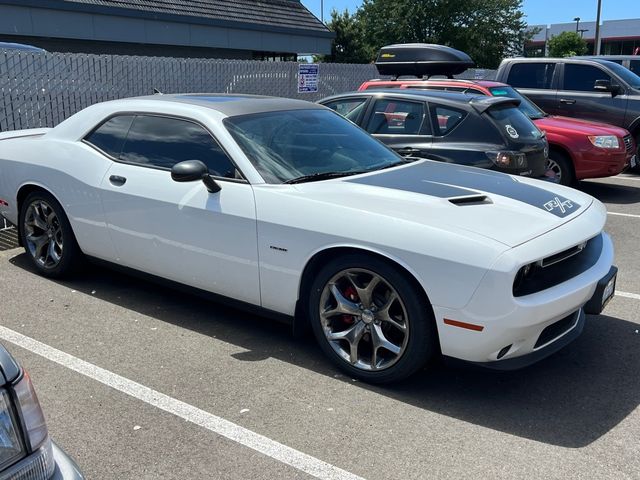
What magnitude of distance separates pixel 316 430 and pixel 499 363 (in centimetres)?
100

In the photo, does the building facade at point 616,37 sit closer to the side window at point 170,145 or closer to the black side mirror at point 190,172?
the side window at point 170,145

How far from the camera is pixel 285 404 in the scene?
11.5 feet

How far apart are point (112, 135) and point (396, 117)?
3.65 metres

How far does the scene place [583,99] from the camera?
11586 millimetres

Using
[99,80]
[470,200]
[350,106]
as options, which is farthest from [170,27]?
[470,200]

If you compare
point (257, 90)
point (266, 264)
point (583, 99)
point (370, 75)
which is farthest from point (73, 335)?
point (370, 75)

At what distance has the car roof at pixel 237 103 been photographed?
453cm

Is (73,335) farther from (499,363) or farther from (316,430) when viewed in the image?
(499,363)

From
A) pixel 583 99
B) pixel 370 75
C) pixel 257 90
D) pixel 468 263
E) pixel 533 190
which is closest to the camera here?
pixel 468 263

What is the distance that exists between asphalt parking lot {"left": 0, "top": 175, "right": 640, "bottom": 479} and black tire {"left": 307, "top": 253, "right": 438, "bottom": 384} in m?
0.11

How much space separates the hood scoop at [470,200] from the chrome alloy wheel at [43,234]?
3.16m

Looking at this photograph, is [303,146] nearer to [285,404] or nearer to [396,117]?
[285,404]

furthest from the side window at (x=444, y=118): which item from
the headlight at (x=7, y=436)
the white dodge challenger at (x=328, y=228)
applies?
the headlight at (x=7, y=436)

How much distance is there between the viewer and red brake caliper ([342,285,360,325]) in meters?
3.71
